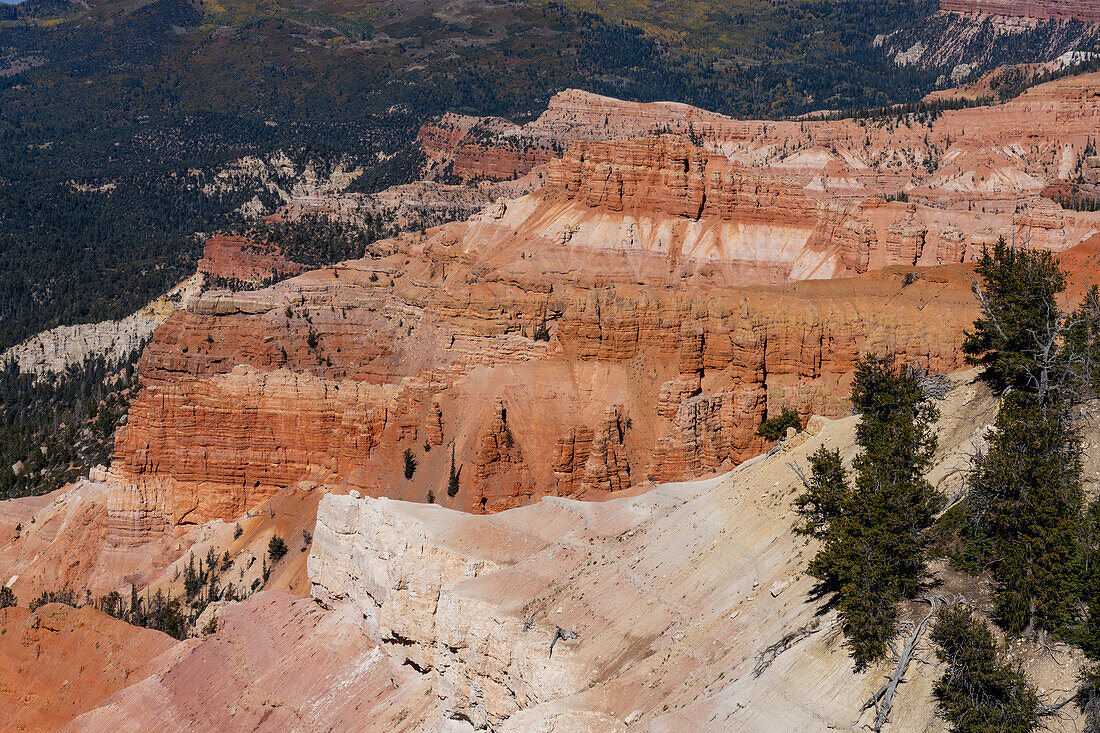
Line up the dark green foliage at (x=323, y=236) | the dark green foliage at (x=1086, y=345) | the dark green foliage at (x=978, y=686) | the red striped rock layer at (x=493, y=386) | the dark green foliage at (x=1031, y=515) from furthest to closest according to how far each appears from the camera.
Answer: the dark green foliage at (x=323, y=236) → the red striped rock layer at (x=493, y=386) → the dark green foliage at (x=1086, y=345) → the dark green foliage at (x=1031, y=515) → the dark green foliage at (x=978, y=686)

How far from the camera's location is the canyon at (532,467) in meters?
44.9

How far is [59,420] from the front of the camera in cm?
12600

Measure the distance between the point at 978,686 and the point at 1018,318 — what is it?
18878mm

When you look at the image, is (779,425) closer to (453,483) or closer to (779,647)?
(453,483)

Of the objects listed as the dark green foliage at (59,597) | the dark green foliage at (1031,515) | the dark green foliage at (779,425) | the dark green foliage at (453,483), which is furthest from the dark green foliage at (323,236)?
the dark green foliage at (1031,515)

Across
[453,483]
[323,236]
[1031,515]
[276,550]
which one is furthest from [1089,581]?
[323,236]

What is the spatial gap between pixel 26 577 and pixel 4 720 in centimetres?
2087

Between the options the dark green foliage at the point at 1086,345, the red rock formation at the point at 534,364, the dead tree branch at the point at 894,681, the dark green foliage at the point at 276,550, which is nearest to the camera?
the dead tree branch at the point at 894,681

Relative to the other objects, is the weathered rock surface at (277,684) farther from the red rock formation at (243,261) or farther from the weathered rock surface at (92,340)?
the weathered rock surface at (92,340)

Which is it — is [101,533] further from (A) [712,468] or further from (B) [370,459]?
(A) [712,468]

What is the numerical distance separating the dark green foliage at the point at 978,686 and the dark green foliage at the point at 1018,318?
13194 mm

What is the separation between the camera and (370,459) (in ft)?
263

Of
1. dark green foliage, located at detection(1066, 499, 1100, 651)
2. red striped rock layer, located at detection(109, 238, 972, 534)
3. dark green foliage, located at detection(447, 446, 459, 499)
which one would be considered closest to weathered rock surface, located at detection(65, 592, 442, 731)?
dark green foliage, located at detection(447, 446, 459, 499)

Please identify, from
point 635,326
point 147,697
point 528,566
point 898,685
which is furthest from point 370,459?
point 898,685
